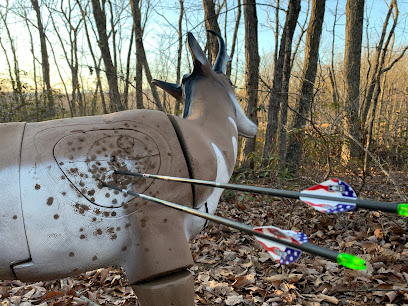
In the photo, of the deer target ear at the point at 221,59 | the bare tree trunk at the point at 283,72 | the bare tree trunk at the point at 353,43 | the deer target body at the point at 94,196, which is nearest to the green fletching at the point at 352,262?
the deer target body at the point at 94,196

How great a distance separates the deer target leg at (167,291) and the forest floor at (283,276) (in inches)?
48.3

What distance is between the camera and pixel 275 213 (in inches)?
177

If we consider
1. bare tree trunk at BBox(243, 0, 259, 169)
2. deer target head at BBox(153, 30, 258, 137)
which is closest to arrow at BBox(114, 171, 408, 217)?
deer target head at BBox(153, 30, 258, 137)

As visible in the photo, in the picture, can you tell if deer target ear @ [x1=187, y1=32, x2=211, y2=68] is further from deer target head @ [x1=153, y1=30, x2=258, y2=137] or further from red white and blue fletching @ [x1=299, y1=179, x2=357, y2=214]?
red white and blue fletching @ [x1=299, y1=179, x2=357, y2=214]

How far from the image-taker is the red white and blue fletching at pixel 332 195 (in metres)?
0.78

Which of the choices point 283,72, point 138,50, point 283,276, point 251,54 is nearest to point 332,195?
point 283,276

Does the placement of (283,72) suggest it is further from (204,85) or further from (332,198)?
(332,198)

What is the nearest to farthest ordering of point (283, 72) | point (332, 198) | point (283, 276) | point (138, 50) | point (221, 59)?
point (332, 198), point (221, 59), point (283, 276), point (283, 72), point (138, 50)

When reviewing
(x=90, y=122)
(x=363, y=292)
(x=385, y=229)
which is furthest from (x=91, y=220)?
(x=385, y=229)

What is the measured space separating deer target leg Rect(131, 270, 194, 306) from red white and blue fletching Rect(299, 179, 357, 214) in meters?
0.86

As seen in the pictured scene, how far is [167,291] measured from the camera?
1403 mm

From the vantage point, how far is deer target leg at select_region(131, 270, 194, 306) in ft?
4.60

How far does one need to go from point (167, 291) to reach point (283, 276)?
1.70 meters

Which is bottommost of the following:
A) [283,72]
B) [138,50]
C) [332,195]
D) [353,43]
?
[332,195]
